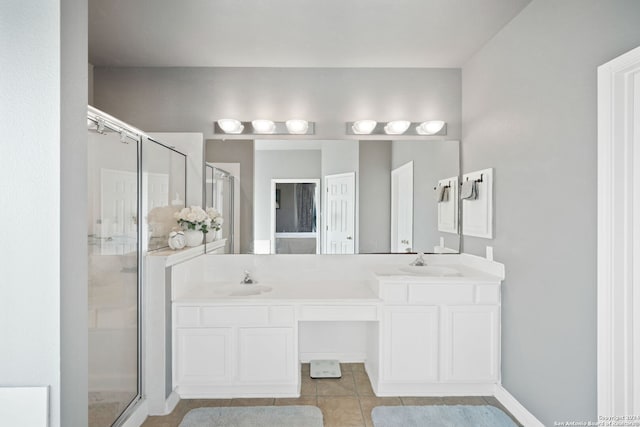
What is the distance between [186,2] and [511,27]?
2.12 metres

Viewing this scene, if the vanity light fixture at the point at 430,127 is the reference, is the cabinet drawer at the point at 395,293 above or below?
below

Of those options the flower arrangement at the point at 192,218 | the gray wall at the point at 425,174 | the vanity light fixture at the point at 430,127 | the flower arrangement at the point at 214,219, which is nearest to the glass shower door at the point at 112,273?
the flower arrangement at the point at 192,218

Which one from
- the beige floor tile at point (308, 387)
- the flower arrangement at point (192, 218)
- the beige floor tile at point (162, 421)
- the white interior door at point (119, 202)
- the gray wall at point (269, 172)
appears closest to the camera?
the white interior door at point (119, 202)

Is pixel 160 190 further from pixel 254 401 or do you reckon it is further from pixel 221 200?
pixel 254 401

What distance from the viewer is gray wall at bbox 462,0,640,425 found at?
178cm

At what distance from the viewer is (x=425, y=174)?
3.25 m

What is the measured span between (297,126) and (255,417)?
88.3 inches

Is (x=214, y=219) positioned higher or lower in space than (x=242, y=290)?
higher

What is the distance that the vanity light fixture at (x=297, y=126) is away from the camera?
316 cm

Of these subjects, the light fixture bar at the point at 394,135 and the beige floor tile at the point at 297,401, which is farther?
the light fixture bar at the point at 394,135

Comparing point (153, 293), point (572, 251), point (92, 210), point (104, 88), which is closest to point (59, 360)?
point (92, 210)

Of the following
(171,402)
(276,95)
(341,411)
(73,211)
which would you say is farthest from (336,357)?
(73,211)

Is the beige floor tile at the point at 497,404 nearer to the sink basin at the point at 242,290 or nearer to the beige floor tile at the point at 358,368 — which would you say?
the beige floor tile at the point at 358,368

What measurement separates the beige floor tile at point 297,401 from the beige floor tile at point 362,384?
352 mm
